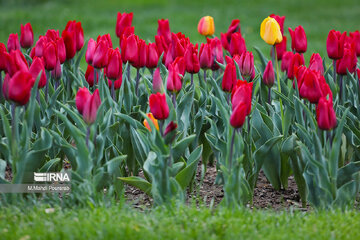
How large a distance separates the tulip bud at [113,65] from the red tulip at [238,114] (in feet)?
3.39

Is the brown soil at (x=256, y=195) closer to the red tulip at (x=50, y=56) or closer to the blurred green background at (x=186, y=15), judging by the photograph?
the red tulip at (x=50, y=56)

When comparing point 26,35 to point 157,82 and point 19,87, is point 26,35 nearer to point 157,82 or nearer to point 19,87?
point 157,82

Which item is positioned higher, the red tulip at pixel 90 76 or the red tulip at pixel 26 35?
the red tulip at pixel 26 35

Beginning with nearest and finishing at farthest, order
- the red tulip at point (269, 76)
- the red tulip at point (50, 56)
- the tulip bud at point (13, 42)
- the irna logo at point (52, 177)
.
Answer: the irna logo at point (52, 177), the red tulip at point (50, 56), the red tulip at point (269, 76), the tulip bud at point (13, 42)

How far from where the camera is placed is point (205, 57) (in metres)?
4.02

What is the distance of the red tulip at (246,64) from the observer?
3863 millimetres

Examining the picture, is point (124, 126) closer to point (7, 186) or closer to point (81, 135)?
point (81, 135)

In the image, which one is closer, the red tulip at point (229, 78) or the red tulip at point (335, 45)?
the red tulip at point (229, 78)

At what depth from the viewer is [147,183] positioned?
3410 millimetres

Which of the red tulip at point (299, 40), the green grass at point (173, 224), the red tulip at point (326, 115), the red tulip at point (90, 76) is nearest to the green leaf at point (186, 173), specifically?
the green grass at point (173, 224)

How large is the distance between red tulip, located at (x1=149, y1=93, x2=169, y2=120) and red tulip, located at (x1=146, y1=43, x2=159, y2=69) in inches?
37.2

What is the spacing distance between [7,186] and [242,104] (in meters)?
1.35

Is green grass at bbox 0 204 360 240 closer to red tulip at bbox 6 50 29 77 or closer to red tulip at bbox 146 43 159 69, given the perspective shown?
red tulip at bbox 6 50 29 77

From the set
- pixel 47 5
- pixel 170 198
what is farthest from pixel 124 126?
pixel 47 5
